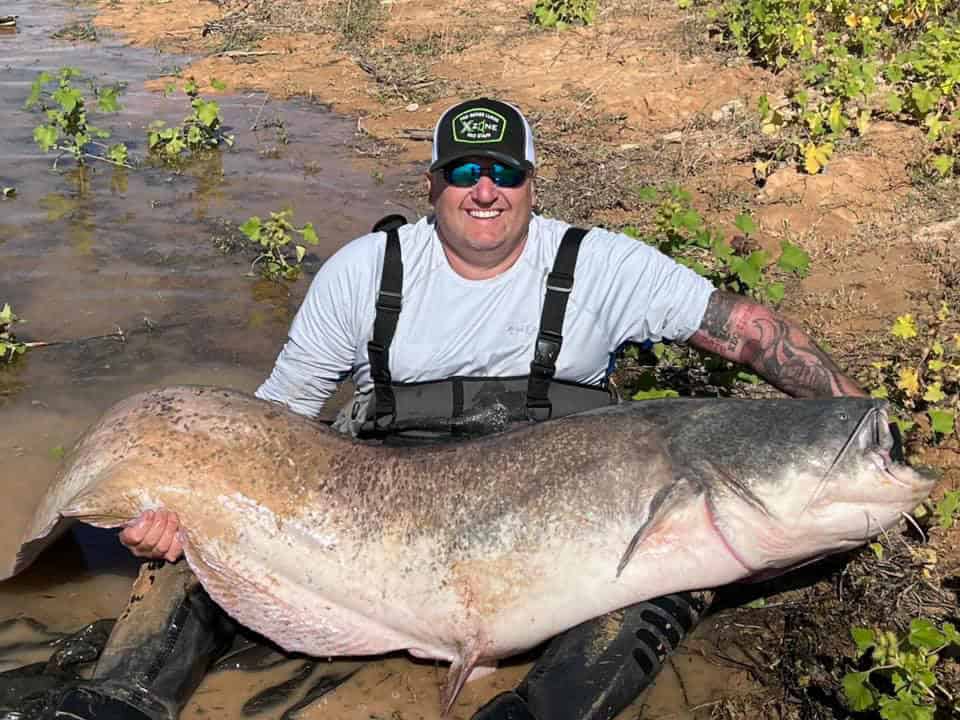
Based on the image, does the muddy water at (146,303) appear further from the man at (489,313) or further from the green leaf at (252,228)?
the man at (489,313)

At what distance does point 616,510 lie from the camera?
122 inches

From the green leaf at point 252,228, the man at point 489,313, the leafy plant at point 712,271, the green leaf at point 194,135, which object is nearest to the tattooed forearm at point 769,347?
the man at point 489,313

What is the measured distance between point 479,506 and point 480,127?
55.9 inches

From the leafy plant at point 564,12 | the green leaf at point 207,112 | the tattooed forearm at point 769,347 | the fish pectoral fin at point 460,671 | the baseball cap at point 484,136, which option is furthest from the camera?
the leafy plant at point 564,12

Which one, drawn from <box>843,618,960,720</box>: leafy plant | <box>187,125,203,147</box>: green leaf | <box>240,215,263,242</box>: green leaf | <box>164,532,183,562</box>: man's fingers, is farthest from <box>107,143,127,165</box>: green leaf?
<box>843,618,960,720</box>: leafy plant

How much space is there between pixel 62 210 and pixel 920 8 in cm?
737

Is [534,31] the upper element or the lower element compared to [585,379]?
upper

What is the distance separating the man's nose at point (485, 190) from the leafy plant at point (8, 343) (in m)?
3.31

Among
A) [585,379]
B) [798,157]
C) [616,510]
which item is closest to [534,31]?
[798,157]

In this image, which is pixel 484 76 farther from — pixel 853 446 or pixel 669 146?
pixel 853 446

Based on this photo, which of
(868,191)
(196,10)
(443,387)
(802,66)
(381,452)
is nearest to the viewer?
(381,452)

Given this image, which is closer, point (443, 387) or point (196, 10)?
point (443, 387)

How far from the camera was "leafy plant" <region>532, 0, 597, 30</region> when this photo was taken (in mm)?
11107

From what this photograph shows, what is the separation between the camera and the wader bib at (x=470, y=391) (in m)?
3.75
